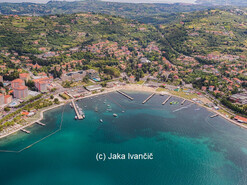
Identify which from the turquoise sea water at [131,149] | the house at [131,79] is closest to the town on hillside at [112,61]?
the house at [131,79]

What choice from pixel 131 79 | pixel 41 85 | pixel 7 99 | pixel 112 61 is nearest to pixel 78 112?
pixel 41 85

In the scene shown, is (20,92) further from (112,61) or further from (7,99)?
(112,61)

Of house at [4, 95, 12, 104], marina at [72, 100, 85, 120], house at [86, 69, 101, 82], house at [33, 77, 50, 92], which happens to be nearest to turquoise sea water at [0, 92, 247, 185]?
marina at [72, 100, 85, 120]

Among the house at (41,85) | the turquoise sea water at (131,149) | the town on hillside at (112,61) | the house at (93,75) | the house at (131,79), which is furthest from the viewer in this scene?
the house at (131,79)

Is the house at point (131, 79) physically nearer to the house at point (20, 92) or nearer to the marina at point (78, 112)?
the marina at point (78, 112)

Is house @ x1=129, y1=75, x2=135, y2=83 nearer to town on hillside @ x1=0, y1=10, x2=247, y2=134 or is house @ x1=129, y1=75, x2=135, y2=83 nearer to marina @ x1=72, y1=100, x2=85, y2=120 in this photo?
town on hillside @ x1=0, y1=10, x2=247, y2=134

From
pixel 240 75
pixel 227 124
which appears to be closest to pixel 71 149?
pixel 227 124

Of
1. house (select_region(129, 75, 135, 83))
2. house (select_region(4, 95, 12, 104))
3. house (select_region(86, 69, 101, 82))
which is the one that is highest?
house (select_region(4, 95, 12, 104))

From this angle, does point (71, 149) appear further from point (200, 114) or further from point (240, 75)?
point (240, 75)
